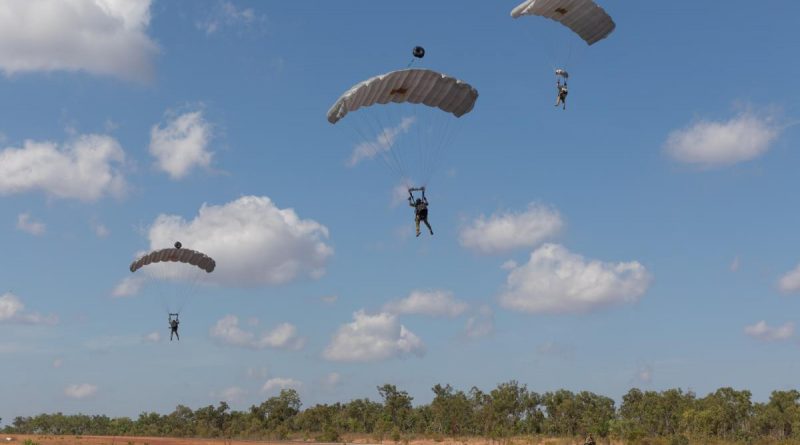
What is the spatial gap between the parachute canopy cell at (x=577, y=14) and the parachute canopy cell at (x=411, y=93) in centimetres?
349

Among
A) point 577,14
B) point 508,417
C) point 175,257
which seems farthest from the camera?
point 508,417

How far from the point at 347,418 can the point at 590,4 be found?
61186 mm

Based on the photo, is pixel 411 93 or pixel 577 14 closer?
pixel 411 93

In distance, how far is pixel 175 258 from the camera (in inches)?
1700

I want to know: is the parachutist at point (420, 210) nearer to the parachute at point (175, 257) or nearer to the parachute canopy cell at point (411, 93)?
the parachute canopy cell at point (411, 93)

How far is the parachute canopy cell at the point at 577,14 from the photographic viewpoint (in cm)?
2859

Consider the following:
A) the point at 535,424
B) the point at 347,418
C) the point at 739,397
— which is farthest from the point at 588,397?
the point at 347,418

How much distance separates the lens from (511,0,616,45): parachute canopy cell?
2859 centimetres

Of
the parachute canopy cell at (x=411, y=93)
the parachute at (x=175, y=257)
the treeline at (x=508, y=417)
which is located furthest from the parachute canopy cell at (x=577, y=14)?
the treeline at (x=508, y=417)

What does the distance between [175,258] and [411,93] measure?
21.2 metres

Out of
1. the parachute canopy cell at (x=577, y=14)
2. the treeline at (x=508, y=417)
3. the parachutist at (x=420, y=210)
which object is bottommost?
the treeline at (x=508, y=417)

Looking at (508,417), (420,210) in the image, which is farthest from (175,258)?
(508,417)

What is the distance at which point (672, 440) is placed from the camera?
4200 cm

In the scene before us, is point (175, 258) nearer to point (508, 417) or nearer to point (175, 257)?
point (175, 257)
